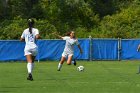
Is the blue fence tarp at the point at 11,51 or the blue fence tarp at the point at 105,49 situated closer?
the blue fence tarp at the point at 11,51

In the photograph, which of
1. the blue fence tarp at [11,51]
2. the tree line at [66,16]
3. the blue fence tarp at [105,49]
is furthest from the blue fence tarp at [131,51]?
the tree line at [66,16]

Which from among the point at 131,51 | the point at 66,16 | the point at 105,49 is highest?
the point at 66,16

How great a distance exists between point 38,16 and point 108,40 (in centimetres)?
1962

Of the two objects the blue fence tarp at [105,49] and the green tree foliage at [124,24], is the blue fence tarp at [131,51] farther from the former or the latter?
the green tree foliage at [124,24]

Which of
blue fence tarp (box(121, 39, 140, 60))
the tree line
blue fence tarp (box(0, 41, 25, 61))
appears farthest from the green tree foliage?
blue fence tarp (box(0, 41, 25, 61))

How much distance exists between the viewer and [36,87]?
16.4m

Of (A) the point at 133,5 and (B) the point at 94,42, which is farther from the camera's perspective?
(A) the point at 133,5

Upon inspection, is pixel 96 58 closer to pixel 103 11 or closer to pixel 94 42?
pixel 94 42

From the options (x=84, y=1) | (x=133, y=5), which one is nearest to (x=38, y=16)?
(x=84, y=1)

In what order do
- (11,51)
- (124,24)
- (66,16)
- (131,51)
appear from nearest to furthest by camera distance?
(11,51)
(131,51)
(124,24)
(66,16)

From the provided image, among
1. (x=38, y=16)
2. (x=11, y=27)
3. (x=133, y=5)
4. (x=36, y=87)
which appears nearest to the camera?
(x=36, y=87)

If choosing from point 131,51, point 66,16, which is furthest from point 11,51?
point 66,16

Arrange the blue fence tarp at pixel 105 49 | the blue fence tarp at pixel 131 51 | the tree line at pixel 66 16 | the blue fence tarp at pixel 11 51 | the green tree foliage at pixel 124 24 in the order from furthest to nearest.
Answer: the tree line at pixel 66 16 → the green tree foliage at pixel 124 24 → the blue fence tarp at pixel 131 51 → the blue fence tarp at pixel 105 49 → the blue fence tarp at pixel 11 51

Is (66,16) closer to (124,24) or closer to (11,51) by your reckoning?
(124,24)
